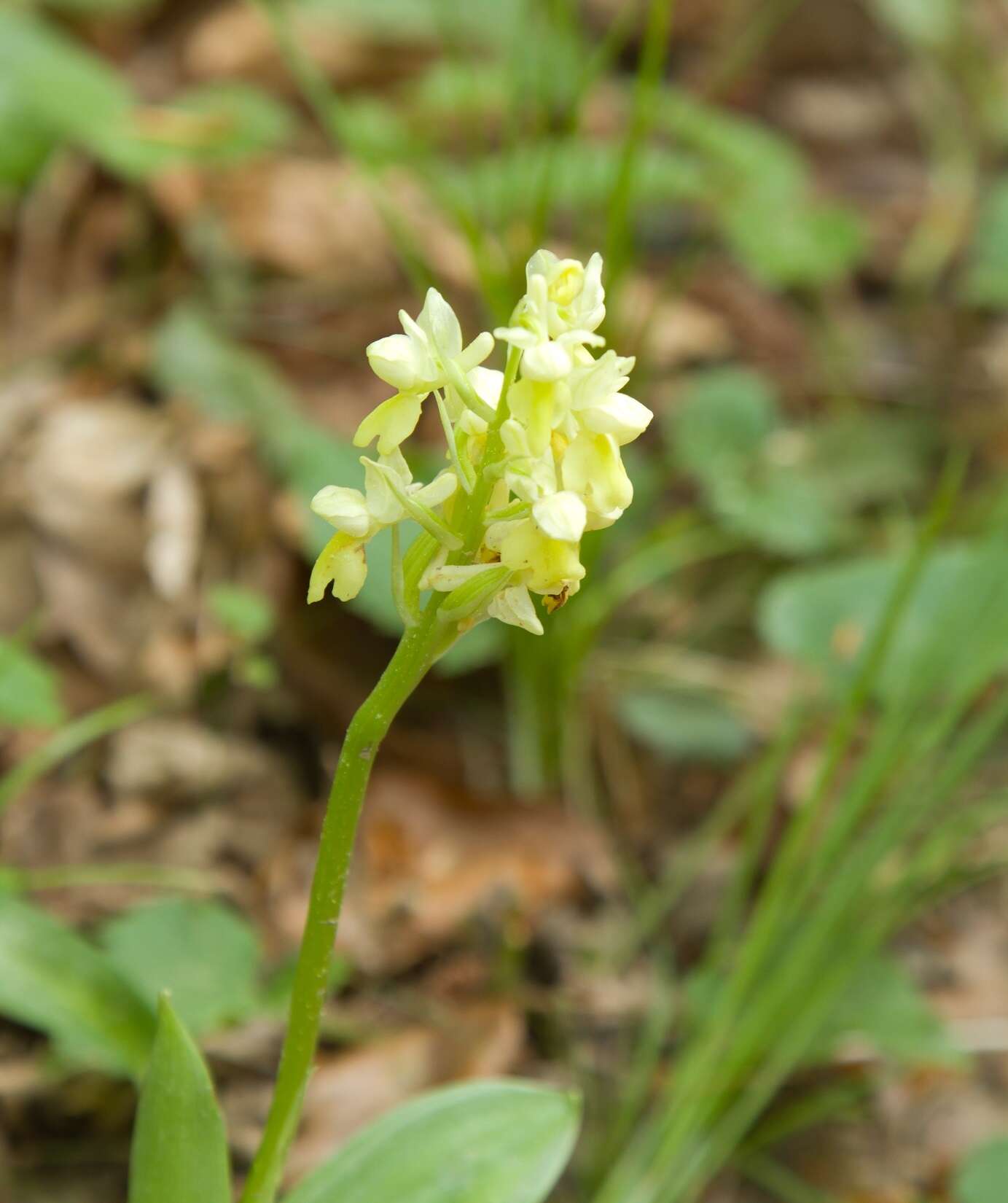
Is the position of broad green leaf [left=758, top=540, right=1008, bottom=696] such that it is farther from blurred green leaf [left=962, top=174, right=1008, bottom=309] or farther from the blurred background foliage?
blurred green leaf [left=962, top=174, right=1008, bottom=309]

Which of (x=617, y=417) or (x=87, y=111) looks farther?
(x=87, y=111)

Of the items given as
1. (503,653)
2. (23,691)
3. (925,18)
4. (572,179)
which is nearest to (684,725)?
(503,653)

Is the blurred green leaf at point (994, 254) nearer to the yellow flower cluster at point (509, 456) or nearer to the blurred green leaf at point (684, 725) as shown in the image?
the blurred green leaf at point (684, 725)

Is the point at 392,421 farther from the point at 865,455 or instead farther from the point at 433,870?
the point at 865,455

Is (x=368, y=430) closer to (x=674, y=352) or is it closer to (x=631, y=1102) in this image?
(x=631, y=1102)

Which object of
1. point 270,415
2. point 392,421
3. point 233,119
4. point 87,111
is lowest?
point 392,421

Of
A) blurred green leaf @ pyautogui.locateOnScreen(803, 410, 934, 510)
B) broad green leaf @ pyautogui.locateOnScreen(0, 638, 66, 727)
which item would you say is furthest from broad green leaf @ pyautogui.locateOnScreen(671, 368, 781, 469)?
broad green leaf @ pyautogui.locateOnScreen(0, 638, 66, 727)

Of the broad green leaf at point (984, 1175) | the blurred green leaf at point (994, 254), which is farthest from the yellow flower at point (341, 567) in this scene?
the blurred green leaf at point (994, 254)
